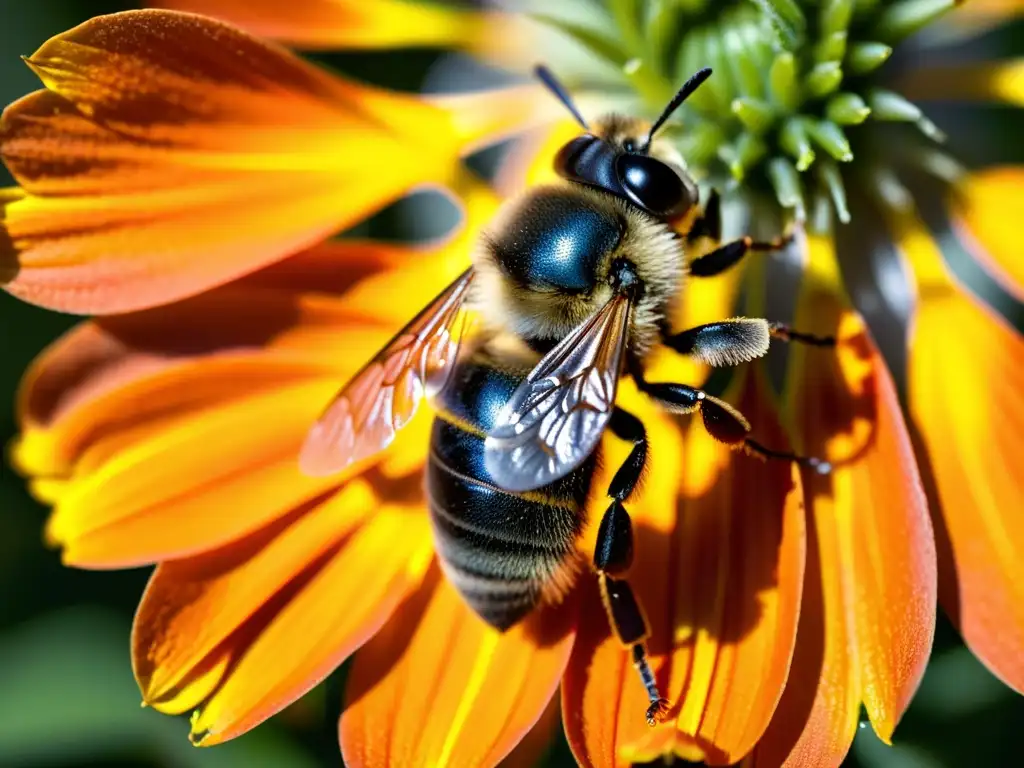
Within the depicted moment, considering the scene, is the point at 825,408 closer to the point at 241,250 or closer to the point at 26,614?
the point at 241,250

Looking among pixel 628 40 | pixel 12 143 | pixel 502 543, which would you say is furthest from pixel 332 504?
pixel 628 40

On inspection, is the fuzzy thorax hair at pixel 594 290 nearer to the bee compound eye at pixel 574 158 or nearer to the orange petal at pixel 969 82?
the bee compound eye at pixel 574 158

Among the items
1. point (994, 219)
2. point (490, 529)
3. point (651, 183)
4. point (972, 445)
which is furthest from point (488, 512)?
point (994, 219)

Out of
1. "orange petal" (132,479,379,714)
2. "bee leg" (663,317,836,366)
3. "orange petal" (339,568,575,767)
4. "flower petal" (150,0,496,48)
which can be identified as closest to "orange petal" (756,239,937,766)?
"bee leg" (663,317,836,366)

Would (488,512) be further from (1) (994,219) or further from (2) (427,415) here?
(1) (994,219)

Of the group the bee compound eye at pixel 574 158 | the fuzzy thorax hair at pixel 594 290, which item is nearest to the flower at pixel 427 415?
the fuzzy thorax hair at pixel 594 290

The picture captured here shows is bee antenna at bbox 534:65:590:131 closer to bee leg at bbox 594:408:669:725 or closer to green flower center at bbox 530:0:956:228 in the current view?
green flower center at bbox 530:0:956:228
